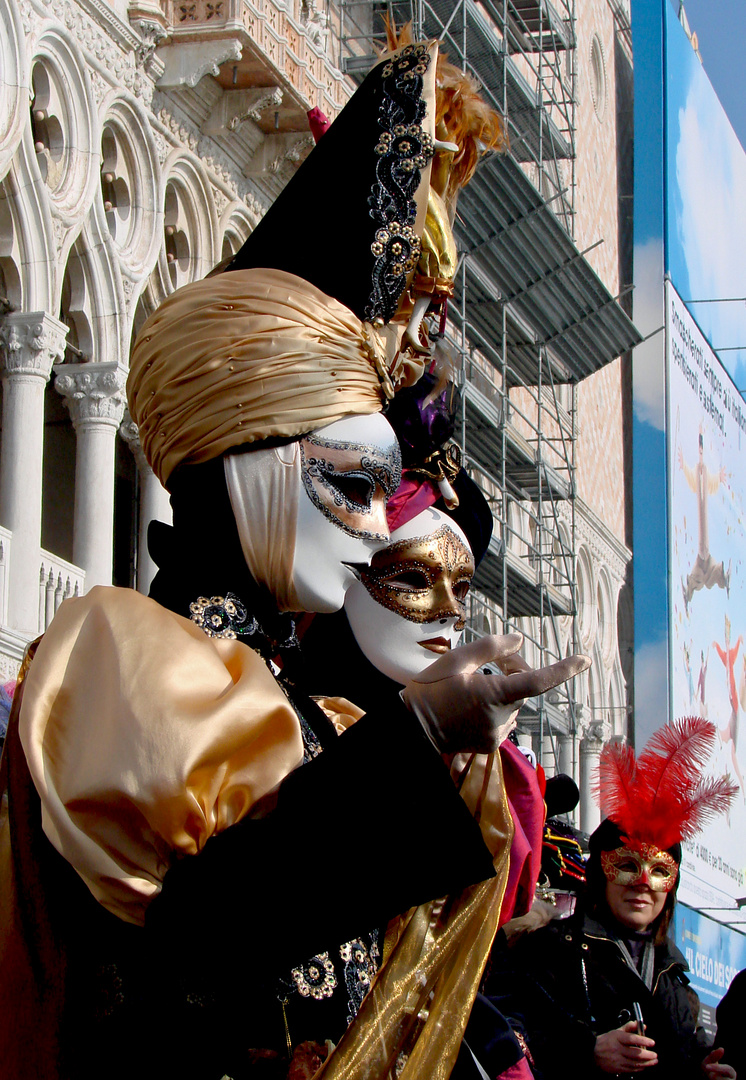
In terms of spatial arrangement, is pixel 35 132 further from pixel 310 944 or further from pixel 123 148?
pixel 310 944

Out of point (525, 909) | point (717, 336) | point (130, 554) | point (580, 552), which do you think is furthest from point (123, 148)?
point (717, 336)

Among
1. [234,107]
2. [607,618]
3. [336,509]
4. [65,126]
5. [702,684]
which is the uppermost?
[234,107]

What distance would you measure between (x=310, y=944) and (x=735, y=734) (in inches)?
710

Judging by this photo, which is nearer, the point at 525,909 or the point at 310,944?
the point at 310,944

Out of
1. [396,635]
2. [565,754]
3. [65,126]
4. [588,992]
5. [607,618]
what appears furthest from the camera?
[607,618]

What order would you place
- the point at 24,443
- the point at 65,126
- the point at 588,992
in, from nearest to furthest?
the point at 588,992
the point at 24,443
the point at 65,126

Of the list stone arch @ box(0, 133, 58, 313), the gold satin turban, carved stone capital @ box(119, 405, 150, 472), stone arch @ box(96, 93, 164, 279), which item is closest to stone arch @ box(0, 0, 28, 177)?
stone arch @ box(0, 133, 58, 313)

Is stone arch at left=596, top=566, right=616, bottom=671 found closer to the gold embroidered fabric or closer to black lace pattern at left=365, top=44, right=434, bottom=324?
black lace pattern at left=365, top=44, right=434, bottom=324

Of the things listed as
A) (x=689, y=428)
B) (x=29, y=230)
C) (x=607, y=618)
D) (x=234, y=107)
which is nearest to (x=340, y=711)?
(x=29, y=230)

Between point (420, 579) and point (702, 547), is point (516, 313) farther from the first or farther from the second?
point (420, 579)

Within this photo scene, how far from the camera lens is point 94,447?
8.79 metres

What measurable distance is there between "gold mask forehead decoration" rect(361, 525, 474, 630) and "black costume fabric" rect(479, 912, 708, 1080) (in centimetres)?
103

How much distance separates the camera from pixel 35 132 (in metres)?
8.62

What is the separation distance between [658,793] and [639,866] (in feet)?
0.56
